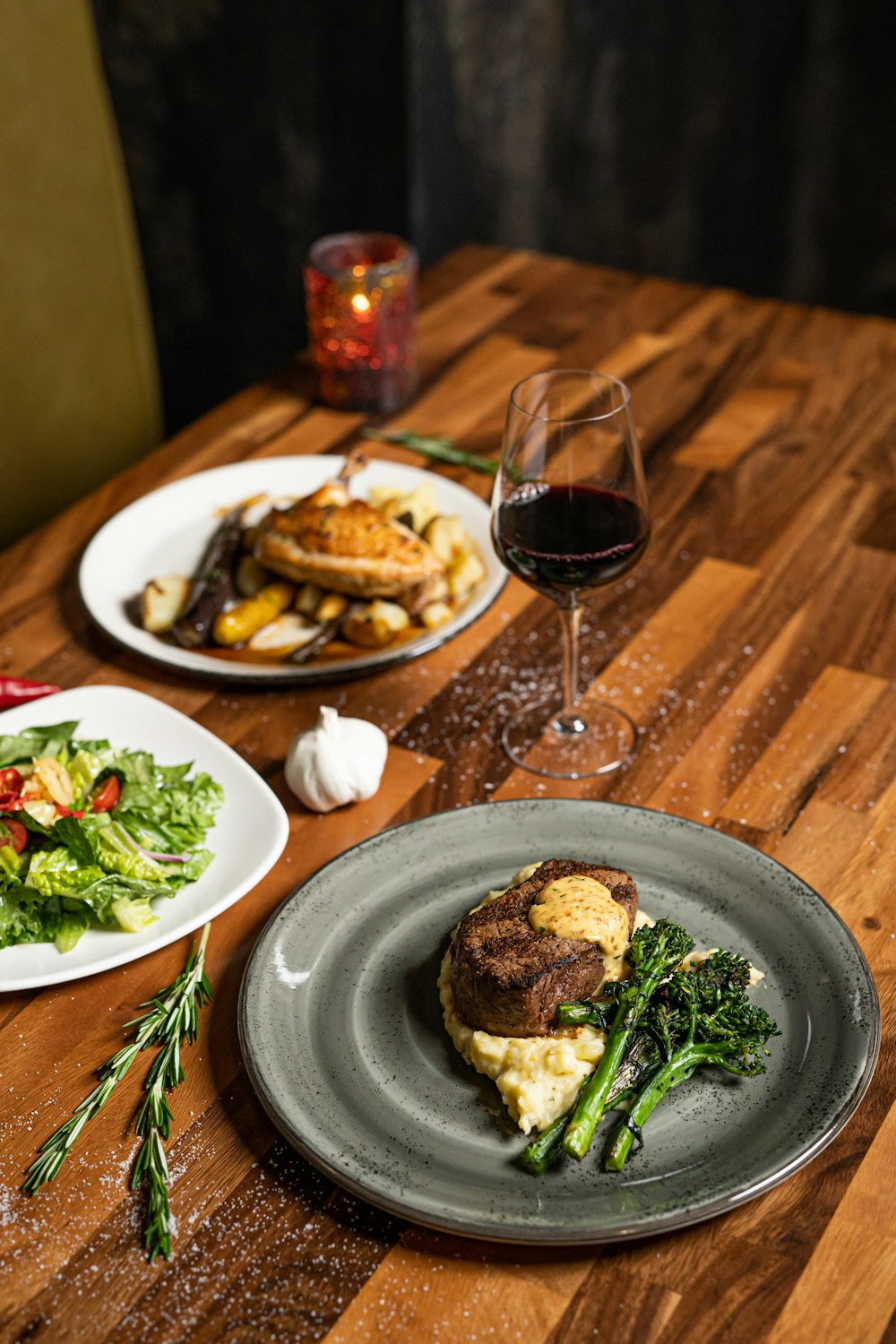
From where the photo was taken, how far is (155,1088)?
38.6 inches

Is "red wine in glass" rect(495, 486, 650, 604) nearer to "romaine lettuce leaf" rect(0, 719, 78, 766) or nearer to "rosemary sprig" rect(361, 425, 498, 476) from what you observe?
"romaine lettuce leaf" rect(0, 719, 78, 766)

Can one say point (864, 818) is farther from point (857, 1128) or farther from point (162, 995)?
point (162, 995)

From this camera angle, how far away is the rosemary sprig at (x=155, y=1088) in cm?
91

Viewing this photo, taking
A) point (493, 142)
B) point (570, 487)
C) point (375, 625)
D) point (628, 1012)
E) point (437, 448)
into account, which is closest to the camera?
point (628, 1012)

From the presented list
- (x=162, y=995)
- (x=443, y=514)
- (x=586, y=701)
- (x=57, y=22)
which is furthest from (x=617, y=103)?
(x=162, y=995)

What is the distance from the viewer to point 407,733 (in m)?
1.40

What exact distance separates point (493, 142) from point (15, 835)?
8.16 feet

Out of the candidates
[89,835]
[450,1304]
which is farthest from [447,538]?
[450,1304]

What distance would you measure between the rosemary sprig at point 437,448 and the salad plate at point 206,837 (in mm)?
724

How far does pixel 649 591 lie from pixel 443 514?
0.29 meters

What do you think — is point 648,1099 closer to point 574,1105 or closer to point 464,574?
point 574,1105

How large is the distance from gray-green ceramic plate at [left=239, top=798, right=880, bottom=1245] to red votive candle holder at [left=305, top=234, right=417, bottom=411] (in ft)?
3.38

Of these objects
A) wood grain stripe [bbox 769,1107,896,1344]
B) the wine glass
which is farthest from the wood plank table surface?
the wine glass

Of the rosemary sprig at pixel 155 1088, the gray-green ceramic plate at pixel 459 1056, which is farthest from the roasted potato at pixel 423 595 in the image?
the rosemary sprig at pixel 155 1088
